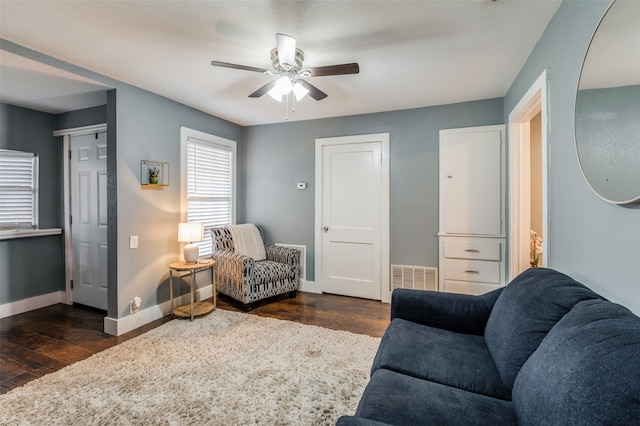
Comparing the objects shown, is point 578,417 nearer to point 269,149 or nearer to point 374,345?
point 374,345

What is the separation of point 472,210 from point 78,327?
4.53 meters

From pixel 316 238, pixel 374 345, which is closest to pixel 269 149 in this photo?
pixel 316 238

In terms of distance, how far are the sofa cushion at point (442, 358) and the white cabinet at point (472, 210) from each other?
1.88 metres

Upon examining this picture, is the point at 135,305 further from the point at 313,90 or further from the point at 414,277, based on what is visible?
the point at 414,277

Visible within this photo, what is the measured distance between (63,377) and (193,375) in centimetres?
94

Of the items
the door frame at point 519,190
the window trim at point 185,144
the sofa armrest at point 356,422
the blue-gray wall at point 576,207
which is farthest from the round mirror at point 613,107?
the window trim at point 185,144

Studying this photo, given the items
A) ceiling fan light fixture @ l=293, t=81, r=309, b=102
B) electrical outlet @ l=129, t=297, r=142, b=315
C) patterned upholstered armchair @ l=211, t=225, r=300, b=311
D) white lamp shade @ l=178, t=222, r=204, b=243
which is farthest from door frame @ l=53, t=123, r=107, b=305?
ceiling fan light fixture @ l=293, t=81, r=309, b=102

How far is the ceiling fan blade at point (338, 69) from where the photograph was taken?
2041 millimetres

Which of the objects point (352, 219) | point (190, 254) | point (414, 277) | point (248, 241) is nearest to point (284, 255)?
point (248, 241)

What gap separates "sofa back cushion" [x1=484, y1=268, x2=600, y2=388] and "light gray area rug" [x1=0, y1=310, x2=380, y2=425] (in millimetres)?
959

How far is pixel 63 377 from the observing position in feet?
7.06

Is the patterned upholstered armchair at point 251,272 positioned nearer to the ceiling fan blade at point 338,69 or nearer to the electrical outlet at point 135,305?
the electrical outlet at point 135,305

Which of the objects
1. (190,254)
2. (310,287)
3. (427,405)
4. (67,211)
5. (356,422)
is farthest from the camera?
(310,287)

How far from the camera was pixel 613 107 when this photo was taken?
117cm
